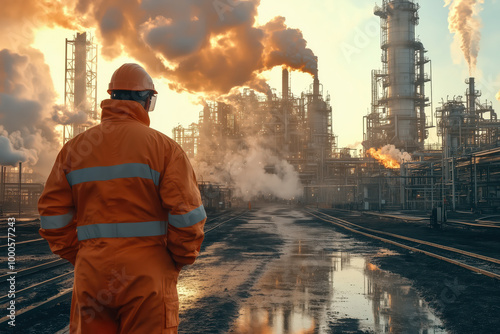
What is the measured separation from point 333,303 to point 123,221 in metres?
4.56

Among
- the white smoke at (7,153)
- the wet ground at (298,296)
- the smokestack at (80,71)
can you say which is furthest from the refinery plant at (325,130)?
the wet ground at (298,296)

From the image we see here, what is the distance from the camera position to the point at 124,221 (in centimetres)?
225

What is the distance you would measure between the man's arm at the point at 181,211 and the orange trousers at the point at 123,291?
0.37 feet

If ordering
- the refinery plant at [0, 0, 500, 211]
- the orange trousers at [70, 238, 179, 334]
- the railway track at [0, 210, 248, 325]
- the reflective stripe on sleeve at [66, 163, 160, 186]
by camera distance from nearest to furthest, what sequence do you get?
the orange trousers at [70, 238, 179, 334]
the reflective stripe on sleeve at [66, 163, 160, 186]
the railway track at [0, 210, 248, 325]
the refinery plant at [0, 0, 500, 211]

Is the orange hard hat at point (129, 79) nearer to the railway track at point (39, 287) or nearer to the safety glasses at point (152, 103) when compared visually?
the safety glasses at point (152, 103)

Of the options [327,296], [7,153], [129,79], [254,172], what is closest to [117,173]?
[129,79]

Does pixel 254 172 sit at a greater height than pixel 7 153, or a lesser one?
lesser

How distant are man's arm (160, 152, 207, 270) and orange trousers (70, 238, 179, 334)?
11 cm

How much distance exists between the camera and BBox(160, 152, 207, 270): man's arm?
2.24 metres

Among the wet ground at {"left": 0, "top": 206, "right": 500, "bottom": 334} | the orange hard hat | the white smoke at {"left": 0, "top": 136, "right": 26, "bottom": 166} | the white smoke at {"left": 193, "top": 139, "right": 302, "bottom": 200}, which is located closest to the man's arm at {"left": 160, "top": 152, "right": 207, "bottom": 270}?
the orange hard hat

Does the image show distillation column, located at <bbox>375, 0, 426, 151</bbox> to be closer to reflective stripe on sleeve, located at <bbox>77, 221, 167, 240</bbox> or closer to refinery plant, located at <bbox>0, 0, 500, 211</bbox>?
refinery plant, located at <bbox>0, 0, 500, 211</bbox>

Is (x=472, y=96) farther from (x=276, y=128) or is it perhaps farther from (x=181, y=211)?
(x=181, y=211)

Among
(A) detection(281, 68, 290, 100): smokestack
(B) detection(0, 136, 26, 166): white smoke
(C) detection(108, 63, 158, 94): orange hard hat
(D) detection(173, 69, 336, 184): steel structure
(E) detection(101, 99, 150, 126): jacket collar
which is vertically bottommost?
(E) detection(101, 99, 150, 126): jacket collar

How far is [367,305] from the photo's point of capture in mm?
6043
